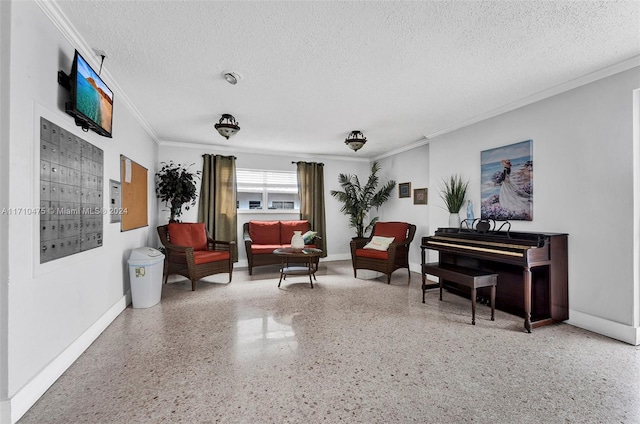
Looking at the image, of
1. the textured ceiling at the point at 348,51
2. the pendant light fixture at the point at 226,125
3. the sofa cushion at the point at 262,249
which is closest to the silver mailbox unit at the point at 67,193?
the textured ceiling at the point at 348,51

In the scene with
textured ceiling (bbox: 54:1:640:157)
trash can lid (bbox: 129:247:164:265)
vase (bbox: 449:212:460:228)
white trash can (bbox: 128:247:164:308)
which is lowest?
white trash can (bbox: 128:247:164:308)

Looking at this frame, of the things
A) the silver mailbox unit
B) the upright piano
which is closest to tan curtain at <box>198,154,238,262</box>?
the silver mailbox unit

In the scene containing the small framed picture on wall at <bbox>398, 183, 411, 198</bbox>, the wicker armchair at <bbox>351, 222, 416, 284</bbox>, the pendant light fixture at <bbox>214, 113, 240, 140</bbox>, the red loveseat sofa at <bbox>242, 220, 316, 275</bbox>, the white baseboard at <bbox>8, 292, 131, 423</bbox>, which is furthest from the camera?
the small framed picture on wall at <bbox>398, 183, 411, 198</bbox>

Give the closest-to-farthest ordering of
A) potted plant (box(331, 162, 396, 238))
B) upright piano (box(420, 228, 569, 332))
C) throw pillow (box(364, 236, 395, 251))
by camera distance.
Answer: upright piano (box(420, 228, 569, 332)), throw pillow (box(364, 236, 395, 251)), potted plant (box(331, 162, 396, 238))

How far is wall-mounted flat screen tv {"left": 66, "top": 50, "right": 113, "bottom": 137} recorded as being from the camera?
199 centimetres

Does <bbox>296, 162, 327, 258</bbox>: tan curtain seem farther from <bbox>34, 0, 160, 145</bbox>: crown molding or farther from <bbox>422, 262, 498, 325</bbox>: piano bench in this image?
<bbox>34, 0, 160, 145</bbox>: crown molding

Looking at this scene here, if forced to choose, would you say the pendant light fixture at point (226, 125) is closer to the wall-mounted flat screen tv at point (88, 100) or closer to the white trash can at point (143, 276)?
the wall-mounted flat screen tv at point (88, 100)

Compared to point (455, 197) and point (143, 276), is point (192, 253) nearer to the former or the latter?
point (143, 276)

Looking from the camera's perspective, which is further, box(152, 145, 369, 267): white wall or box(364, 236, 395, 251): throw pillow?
box(152, 145, 369, 267): white wall

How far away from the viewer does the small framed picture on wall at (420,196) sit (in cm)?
535

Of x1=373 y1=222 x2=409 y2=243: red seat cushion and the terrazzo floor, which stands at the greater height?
x1=373 y1=222 x2=409 y2=243: red seat cushion

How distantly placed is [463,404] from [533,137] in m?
3.04

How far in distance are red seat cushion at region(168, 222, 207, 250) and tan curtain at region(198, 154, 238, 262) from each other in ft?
2.19

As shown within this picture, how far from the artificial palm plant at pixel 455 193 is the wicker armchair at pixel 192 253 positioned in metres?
3.44
